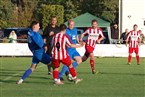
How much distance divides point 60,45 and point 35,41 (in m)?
0.69

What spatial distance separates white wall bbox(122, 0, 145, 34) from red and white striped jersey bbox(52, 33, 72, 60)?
38.7 meters

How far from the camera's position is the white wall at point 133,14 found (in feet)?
170

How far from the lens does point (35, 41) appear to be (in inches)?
535

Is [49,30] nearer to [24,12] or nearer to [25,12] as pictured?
[25,12]

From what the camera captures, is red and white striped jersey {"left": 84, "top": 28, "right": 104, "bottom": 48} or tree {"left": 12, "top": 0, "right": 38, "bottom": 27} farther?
tree {"left": 12, "top": 0, "right": 38, "bottom": 27}

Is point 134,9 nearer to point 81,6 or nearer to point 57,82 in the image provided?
point 81,6

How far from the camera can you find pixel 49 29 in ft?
52.9

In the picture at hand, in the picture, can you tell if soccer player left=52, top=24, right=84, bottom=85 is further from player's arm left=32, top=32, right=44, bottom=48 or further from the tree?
the tree

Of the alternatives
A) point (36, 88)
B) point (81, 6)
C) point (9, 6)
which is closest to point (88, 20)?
point (9, 6)

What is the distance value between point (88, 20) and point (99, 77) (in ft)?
104

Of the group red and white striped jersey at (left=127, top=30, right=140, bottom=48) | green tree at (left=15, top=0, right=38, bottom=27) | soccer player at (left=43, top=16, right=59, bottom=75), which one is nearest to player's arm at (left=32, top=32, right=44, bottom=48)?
soccer player at (left=43, top=16, right=59, bottom=75)

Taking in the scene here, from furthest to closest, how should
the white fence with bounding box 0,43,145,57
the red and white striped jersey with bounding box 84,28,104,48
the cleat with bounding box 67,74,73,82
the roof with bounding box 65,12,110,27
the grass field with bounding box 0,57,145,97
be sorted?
the roof with bounding box 65,12,110,27 → the white fence with bounding box 0,43,145,57 → the red and white striped jersey with bounding box 84,28,104,48 → the cleat with bounding box 67,74,73,82 → the grass field with bounding box 0,57,145,97

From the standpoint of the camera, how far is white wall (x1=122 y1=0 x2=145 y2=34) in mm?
51906

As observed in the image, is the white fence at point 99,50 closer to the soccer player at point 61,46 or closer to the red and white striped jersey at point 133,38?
the red and white striped jersey at point 133,38
